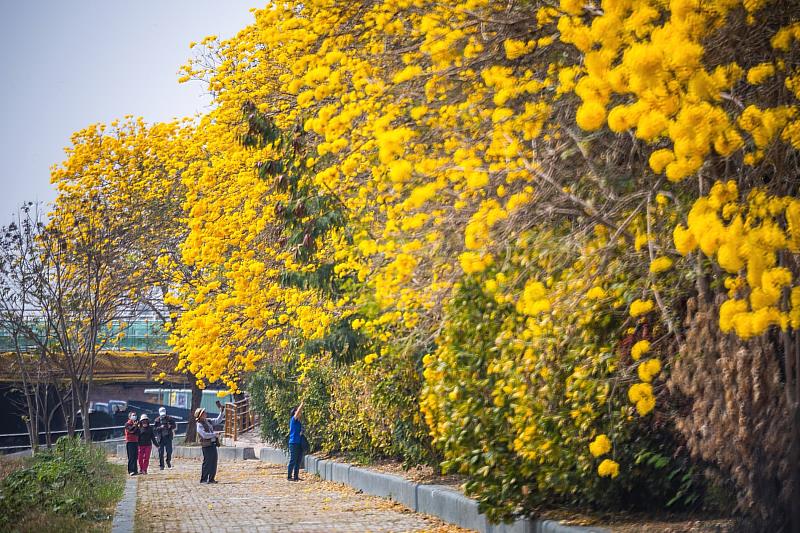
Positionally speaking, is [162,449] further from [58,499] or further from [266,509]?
[58,499]

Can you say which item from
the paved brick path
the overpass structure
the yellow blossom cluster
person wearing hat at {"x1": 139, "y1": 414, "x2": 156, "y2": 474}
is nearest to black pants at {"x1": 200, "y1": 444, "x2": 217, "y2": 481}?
the paved brick path

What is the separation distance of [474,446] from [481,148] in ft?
9.96

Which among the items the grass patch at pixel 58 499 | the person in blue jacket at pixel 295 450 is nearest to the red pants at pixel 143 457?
the person in blue jacket at pixel 295 450

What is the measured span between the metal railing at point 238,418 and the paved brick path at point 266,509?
17300 mm

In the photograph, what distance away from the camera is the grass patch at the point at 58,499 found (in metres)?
10.9

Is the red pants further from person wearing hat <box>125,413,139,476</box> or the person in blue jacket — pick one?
the person in blue jacket

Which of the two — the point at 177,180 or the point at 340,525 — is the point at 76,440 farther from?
the point at 340,525

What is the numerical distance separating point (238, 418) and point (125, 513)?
26268 mm

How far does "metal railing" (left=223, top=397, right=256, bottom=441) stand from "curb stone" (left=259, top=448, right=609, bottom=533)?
20156mm

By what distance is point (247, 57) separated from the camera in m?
18.2

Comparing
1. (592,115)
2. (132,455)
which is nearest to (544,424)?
(592,115)

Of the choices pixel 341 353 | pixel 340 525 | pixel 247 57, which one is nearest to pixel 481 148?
pixel 340 525

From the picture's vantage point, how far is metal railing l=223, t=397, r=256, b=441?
38.9 meters

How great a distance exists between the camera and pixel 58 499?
12562 millimetres
